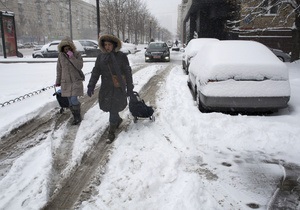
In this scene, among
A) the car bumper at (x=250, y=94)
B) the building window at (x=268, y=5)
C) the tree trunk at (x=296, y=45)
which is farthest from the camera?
the tree trunk at (x=296, y=45)

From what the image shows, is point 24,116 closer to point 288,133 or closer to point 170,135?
point 170,135

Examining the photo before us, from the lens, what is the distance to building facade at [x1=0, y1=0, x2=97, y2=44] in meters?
71.7

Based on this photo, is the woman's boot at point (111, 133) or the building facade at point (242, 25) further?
the building facade at point (242, 25)

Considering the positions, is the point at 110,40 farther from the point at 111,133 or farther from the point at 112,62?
the point at 111,133

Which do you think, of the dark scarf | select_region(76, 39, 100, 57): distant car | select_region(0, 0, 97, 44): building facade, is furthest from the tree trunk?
select_region(0, 0, 97, 44): building facade

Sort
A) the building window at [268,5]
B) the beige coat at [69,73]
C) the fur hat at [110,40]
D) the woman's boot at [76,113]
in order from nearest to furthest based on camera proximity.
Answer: the fur hat at [110,40]
the beige coat at [69,73]
the woman's boot at [76,113]
the building window at [268,5]

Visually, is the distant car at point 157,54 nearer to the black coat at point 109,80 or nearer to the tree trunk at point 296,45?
the tree trunk at point 296,45

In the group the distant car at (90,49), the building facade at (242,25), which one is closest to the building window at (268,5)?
the building facade at (242,25)

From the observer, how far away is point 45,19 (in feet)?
275

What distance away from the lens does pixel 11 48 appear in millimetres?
22188

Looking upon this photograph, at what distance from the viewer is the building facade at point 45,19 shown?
235 feet

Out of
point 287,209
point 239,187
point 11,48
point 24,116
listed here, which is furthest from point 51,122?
point 11,48

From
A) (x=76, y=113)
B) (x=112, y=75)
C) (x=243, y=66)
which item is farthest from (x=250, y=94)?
(x=76, y=113)

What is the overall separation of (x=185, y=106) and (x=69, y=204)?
4.02m
